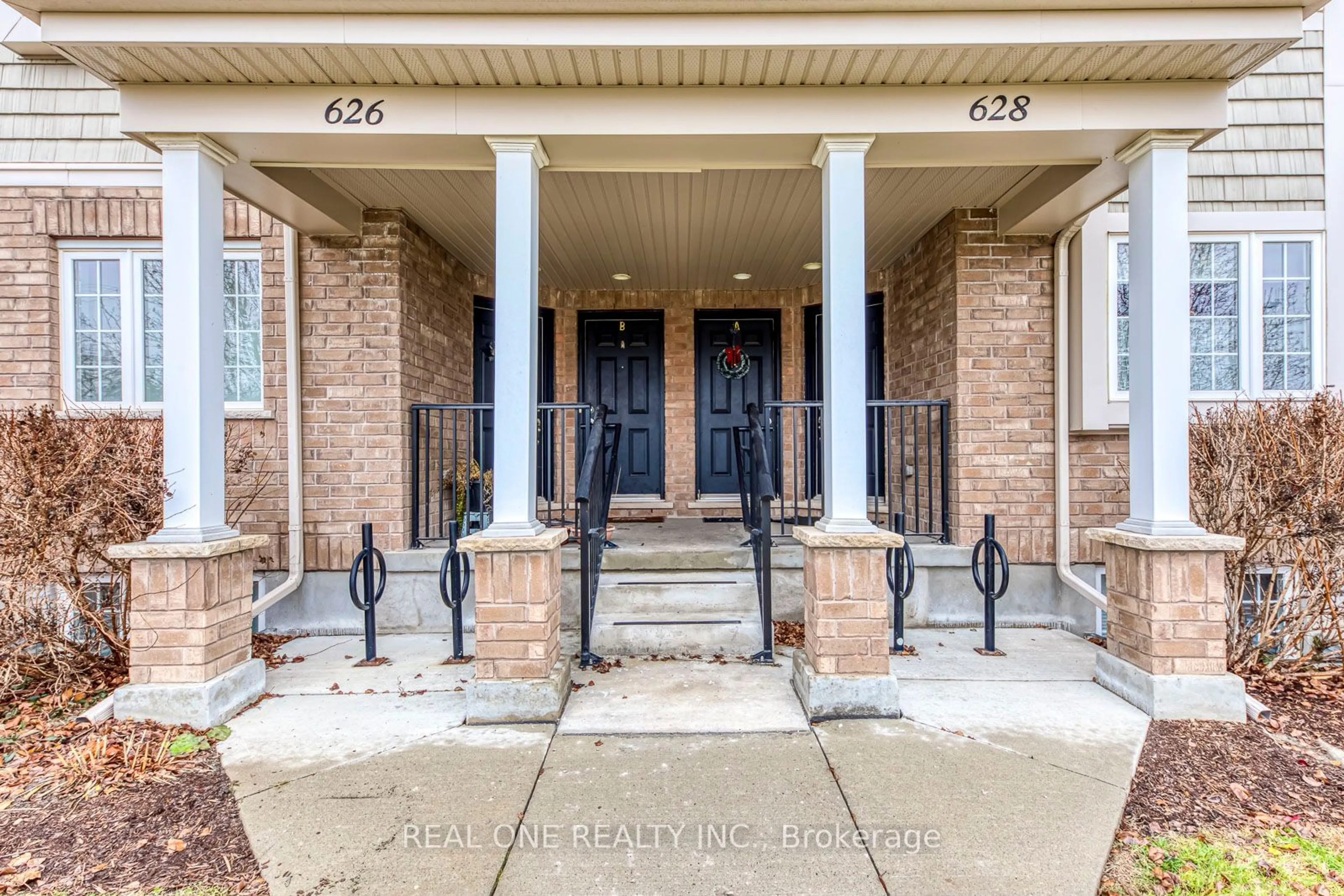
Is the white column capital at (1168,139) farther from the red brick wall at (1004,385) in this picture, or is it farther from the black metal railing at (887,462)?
the black metal railing at (887,462)

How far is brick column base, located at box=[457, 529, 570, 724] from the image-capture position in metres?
2.91

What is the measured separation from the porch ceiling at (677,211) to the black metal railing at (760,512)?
1342 millimetres

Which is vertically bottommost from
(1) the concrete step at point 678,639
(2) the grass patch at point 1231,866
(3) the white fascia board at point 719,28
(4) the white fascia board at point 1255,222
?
(2) the grass patch at point 1231,866

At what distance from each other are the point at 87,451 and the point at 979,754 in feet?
13.7

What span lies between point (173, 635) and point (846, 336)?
3.19 meters

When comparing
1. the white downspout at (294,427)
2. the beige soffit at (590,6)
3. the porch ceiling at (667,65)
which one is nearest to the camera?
the beige soffit at (590,6)

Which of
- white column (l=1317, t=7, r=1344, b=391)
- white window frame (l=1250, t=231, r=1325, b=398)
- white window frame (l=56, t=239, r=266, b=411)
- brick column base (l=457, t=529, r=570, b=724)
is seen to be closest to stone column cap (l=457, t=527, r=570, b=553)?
brick column base (l=457, t=529, r=570, b=724)

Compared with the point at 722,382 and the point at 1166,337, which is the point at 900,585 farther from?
the point at 722,382

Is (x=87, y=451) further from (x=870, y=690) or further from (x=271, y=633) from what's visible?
(x=870, y=690)

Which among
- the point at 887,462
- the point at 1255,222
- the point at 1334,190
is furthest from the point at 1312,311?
the point at 887,462

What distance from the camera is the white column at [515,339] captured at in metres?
3.02

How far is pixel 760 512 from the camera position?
388cm

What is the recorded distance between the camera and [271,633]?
440 cm

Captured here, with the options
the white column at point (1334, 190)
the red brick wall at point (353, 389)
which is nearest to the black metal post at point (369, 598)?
the red brick wall at point (353, 389)
